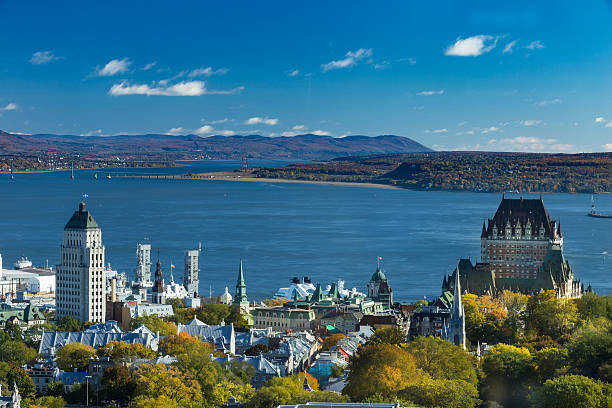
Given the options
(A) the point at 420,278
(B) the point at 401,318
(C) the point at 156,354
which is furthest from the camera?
(A) the point at 420,278

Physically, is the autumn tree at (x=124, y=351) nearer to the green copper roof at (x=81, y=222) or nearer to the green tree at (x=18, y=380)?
the green tree at (x=18, y=380)

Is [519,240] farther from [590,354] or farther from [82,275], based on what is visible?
[590,354]

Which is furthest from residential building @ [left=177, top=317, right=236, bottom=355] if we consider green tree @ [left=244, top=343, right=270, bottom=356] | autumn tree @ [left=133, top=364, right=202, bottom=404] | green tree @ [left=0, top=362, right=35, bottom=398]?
green tree @ [left=0, top=362, right=35, bottom=398]

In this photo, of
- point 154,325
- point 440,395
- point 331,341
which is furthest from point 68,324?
point 440,395

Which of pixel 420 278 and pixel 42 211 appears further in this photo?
pixel 42 211

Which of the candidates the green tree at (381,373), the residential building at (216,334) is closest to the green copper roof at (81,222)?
the residential building at (216,334)

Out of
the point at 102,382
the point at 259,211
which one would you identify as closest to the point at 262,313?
the point at 102,382

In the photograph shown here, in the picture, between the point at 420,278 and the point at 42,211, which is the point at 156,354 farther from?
the point at 42,211
